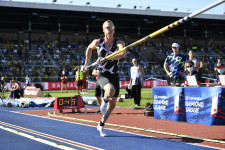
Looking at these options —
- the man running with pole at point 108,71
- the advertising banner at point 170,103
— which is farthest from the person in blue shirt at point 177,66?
the man running with pole at point 108,71

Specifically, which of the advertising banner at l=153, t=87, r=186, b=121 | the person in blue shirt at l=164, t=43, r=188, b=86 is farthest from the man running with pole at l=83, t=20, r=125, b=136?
the person in blue shirt at l=164, t=43, r=188, b=86

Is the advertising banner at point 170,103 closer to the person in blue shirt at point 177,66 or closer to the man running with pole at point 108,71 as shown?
the person in blue shirt at point 177,66

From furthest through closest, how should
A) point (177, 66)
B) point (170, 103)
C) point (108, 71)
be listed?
1. point (177, 66)
2. point (170, 103)
3. point (108, 71)

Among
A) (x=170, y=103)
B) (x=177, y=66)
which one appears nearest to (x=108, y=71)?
(x=170, y=103)

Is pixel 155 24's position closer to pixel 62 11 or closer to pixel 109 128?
pixel 62 11

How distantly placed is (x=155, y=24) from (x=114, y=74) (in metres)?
47.0

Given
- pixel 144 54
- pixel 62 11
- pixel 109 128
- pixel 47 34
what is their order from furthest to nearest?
pixel 144 54, pixel 47 34, pixel 62 11, pixel 109 128

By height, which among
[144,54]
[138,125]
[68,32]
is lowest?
[138,125]

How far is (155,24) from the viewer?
5312cm

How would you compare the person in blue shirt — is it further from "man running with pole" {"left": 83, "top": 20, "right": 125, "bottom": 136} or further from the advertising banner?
"man running with pole" {"left": 83, "top": 20, "right": 125, "bottom": 136}

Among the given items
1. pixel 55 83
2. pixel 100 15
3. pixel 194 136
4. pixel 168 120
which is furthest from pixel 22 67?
pixel 194 136

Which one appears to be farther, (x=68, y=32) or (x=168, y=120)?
(x=68, y=32)

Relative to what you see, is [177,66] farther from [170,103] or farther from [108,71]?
[108,71]

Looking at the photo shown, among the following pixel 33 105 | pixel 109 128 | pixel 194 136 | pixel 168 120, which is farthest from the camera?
pixel 33 105
